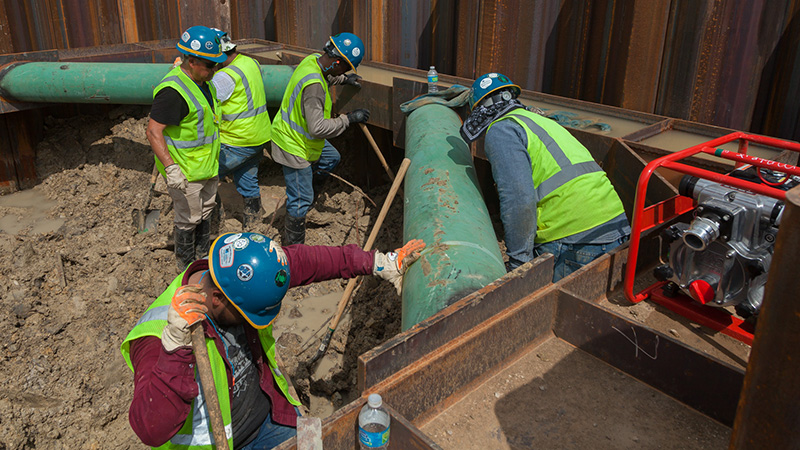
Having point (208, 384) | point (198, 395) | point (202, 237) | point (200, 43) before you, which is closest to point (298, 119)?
point (200, 43)

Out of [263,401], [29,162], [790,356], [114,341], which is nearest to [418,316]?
[263,401]

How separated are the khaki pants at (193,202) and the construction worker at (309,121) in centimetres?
79

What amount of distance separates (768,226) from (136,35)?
954cm

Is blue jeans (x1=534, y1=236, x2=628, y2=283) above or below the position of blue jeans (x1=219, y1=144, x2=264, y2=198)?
above

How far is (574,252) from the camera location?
12.1ft

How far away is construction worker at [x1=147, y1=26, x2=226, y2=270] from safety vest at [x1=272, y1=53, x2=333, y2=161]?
0.71 metres

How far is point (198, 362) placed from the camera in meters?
2.22

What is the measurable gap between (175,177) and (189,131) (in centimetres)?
45

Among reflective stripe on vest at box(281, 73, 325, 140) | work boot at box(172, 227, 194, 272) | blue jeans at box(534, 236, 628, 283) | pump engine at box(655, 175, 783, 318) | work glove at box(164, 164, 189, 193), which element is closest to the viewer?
pump engine at box(655, 175, 783, 318)

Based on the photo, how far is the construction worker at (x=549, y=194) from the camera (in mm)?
3508

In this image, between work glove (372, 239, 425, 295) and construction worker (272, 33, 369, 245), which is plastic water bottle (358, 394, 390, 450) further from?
construction worker (272, 33, 369, 245)

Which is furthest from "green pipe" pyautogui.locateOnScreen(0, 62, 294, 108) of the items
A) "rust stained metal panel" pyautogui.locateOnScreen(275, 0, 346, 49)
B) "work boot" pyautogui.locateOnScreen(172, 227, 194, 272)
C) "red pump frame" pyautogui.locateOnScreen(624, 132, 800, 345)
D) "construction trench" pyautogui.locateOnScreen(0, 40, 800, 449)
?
"red pump frame" pyautogui.locateOnScreen(624, 132, 800, 345)

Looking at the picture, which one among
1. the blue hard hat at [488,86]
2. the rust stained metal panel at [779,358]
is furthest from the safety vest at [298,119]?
the rust stained metal panel at [779,358]

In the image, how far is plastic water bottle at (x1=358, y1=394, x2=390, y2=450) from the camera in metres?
2.00
